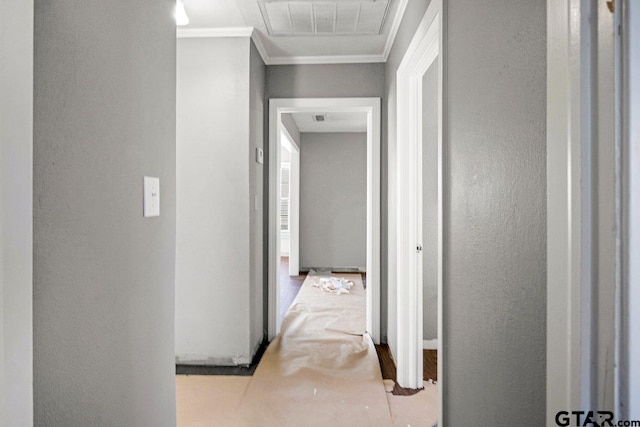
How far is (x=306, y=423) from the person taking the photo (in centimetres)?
186

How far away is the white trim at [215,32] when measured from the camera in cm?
248

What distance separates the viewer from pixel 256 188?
9.02 feet

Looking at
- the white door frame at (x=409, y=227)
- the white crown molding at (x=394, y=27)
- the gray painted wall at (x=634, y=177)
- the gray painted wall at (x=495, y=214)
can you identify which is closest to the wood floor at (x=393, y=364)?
the white door frame at (x=409, y=227)

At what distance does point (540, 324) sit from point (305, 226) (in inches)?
217

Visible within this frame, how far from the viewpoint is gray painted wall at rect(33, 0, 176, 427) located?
2.20ft

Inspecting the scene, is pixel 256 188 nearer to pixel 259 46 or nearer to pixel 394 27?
pixel 259 46

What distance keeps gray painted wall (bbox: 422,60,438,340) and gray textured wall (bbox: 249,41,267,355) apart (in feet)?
4.28

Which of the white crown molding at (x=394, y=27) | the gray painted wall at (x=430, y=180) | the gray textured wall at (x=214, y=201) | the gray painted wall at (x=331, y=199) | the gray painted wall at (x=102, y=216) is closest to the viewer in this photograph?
the gray painted wall at (x=102, y=216)

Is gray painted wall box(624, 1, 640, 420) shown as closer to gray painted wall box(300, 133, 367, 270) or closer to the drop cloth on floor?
the drop cloth on floor

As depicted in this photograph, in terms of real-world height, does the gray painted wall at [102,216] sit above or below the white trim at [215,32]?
below

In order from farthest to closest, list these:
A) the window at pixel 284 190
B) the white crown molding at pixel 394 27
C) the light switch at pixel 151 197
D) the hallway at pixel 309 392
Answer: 1. the window at pixel 284 190
2. the white crown molding at pixel 394 27
3. the hallway at pixel 309 392
4. the light switch at pixel 151 197

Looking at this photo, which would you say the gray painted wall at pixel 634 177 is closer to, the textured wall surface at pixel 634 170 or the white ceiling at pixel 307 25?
the textured wall surface at pixel 634 170

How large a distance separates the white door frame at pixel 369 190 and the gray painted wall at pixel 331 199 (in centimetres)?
318

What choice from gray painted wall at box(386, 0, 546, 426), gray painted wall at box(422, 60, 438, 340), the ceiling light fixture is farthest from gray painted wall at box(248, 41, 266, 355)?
gray painted wall at box(386, 0, 546, 426)
